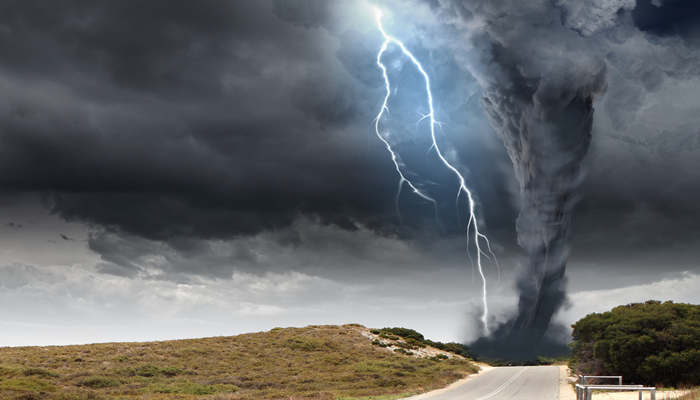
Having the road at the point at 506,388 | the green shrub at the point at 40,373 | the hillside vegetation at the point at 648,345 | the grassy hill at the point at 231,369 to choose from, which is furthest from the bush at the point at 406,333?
the green shrub at the point at 40,373

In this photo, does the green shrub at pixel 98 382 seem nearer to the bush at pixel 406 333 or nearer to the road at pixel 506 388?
the road at pixel 506 388

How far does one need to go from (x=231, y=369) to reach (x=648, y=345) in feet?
114

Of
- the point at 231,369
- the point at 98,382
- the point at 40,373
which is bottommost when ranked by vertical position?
the point at 98,382

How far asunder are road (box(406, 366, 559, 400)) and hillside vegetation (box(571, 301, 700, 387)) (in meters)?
4.34

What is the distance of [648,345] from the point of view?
121 feet

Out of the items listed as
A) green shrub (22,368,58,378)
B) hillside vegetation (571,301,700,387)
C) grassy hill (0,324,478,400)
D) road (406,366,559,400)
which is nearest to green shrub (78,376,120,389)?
grassy hill (0,324,478,400)

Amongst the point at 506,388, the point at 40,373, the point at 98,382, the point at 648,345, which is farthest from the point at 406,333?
the point at 40,373

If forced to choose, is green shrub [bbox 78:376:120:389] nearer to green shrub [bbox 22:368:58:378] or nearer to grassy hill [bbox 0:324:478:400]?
grassy hill [bbox 0:324:478:400]

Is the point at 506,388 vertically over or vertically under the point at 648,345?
under

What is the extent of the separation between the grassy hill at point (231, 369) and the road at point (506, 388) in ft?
8.20

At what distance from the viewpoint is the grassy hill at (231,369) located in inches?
1444

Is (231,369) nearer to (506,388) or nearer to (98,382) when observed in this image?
(98,382)

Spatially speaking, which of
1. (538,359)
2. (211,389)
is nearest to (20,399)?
(211,389)

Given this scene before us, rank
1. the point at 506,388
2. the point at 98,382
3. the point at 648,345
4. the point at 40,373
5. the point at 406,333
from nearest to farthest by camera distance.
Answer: the point at 648,345 < the point at 506,388 < the point at 98,382 < the point at 40,373 < the point at 406,333
